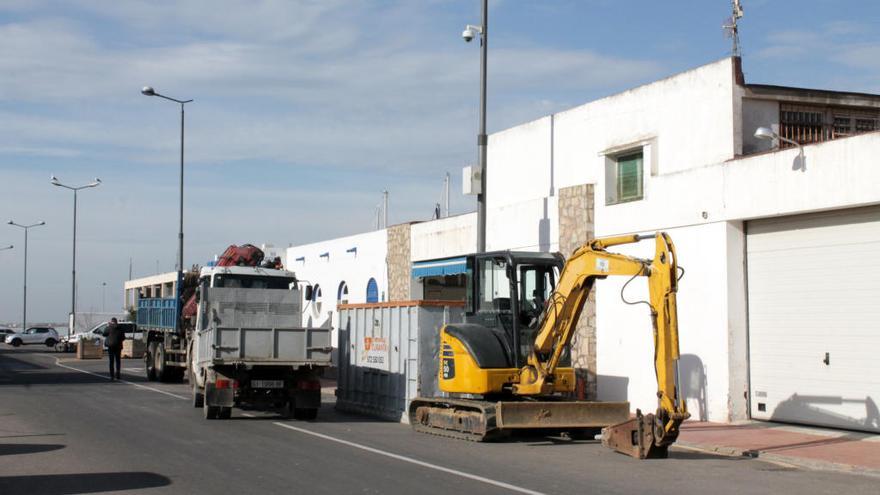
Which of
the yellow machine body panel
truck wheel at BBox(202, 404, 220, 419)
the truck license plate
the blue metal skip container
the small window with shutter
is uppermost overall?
the small window with shutter

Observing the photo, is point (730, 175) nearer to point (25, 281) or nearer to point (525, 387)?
point (525, 387)

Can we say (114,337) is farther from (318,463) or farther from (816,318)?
(816,318)

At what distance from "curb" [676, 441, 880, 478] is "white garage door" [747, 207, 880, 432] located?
3.05 meters

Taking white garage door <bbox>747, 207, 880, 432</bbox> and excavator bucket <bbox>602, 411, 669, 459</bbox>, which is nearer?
excavator bucket <bbox>602, 411, 669, 459</bbox>

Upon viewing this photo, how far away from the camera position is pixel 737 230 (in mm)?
18953

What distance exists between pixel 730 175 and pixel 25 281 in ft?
230

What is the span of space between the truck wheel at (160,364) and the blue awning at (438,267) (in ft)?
27.1

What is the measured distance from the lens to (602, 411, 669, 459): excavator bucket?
14102mm

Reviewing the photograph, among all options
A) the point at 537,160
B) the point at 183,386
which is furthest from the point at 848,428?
the point at 183,386

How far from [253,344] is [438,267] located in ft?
34.9

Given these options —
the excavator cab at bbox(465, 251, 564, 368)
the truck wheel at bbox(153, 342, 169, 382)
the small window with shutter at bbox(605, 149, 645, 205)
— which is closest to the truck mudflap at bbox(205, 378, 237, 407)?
the excavator cab at bbox(465, 251, 564, 368)

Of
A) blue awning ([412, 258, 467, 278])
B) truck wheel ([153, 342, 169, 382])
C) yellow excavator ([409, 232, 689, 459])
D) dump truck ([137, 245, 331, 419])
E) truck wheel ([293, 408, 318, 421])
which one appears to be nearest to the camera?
yellow excavator ([409, 232, 689, 459])

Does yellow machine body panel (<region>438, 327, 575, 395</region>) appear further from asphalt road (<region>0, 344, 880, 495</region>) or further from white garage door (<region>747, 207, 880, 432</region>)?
white garage door (<region>747, 207, 880, 432</region>)

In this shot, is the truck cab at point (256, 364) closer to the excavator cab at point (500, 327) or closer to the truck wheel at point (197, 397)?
the truck wheel at point (197, 397)
